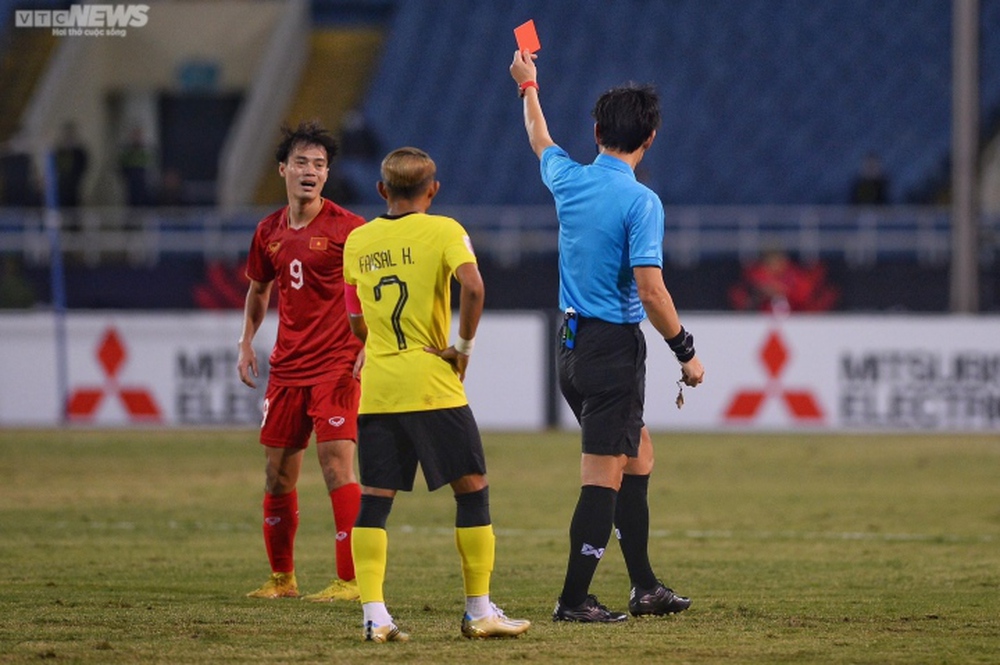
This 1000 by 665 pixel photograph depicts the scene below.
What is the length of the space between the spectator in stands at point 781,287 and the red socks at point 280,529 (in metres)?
17.4

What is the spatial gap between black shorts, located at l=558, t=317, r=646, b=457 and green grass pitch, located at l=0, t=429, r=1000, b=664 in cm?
83

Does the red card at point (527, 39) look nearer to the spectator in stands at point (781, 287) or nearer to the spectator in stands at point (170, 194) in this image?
the spectator in stands at point (781, 287)

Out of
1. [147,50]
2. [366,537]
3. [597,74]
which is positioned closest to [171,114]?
[147,50]

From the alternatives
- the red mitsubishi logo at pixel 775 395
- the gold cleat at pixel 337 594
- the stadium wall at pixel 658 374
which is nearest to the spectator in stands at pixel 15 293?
the stadium wall at pixel 658 374

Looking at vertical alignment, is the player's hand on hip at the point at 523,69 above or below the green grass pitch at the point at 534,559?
above

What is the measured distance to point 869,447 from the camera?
19.6 metres

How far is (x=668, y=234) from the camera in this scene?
2805 centimetres

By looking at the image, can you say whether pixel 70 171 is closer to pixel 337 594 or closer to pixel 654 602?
pixel 337 594

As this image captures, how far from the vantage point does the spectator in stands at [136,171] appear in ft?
99.0

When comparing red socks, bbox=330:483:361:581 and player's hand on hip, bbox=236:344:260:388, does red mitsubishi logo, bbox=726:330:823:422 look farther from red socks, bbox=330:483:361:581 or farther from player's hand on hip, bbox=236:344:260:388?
red socks, bbox=330:483:361:581

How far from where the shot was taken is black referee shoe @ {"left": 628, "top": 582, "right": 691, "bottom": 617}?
8.27m

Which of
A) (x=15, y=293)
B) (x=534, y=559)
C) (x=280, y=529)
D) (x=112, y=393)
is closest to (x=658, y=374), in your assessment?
(x=112, y=393)

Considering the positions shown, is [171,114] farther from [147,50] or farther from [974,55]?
[974,55]

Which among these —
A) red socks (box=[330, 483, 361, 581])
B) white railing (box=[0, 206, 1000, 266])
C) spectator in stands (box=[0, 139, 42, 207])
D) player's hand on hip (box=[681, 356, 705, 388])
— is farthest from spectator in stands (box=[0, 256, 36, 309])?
player's hand on hip (box=[681, 356, 705, 388])
